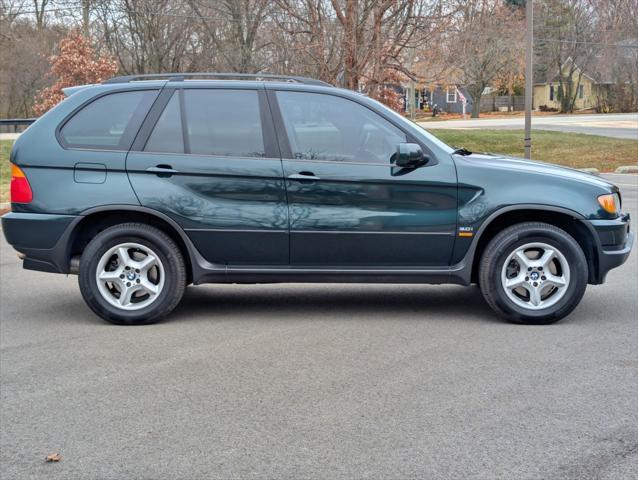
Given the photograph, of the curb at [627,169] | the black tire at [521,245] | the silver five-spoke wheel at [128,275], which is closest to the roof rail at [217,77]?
the silver five-spoke wheel at [128,275]

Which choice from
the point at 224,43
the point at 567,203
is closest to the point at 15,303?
the point at 567,203

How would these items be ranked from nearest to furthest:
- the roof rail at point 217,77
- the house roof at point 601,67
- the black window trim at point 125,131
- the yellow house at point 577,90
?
the black window trim at point 125,131, the roof rail at point 217,77, the house roof at point 601,67, the yellow house at point 577,90

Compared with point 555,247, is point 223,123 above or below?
above

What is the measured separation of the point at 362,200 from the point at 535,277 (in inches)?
57.5

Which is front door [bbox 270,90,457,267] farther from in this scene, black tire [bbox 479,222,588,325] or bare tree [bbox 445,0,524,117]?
bare tree [bbox 445,0,524,117]

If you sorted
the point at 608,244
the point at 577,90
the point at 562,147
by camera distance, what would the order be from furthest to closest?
the point at 577,90
the point at 562,147
the point at 608,244

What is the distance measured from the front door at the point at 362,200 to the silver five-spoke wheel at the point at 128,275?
1094mm

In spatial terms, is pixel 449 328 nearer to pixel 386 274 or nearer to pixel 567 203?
pixel 386 274

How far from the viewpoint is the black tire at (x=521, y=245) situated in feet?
21.3

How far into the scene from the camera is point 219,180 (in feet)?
21.3

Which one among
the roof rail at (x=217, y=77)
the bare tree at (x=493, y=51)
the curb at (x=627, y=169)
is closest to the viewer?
the roof rail at (x=217, y=77)

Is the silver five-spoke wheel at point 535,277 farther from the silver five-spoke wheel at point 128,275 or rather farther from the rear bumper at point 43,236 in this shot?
the rear bumper at point 43,236

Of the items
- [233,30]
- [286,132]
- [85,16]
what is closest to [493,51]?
[233,30]

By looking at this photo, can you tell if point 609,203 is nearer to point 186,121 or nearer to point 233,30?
point 186,121
